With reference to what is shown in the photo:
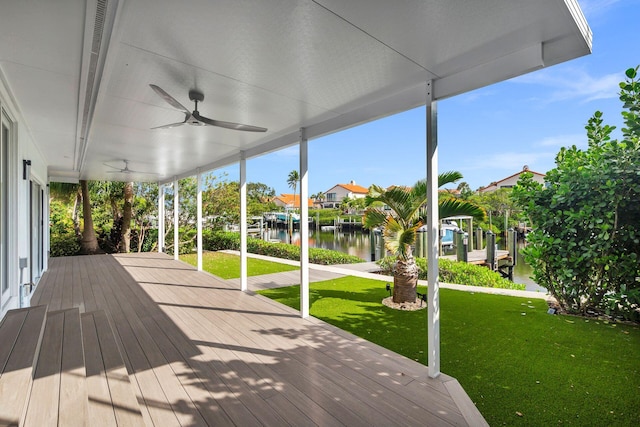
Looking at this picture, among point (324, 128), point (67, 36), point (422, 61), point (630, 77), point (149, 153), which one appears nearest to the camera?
point (67, 36)

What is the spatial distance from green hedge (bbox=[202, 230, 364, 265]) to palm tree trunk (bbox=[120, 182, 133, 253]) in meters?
2.57

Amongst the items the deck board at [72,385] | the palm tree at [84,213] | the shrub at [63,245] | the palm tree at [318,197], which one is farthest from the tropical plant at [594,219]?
the palm tree at [318,197]

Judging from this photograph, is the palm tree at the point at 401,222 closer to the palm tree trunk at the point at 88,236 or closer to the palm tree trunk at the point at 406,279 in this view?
the palm tree trunk at the point at 406,279

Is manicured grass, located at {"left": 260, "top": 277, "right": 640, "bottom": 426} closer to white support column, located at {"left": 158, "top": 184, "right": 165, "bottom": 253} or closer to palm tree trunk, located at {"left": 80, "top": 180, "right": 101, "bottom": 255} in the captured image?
white support column, located at {"left": 158, "top": 184, "right": 165, "bottom": 253}

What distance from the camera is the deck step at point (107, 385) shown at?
1799 millimetres

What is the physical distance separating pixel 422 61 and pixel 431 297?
183 cm

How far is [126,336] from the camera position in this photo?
3387 mm

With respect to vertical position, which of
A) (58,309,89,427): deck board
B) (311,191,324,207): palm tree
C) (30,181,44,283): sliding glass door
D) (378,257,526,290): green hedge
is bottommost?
(378,257,526,290): green hedge

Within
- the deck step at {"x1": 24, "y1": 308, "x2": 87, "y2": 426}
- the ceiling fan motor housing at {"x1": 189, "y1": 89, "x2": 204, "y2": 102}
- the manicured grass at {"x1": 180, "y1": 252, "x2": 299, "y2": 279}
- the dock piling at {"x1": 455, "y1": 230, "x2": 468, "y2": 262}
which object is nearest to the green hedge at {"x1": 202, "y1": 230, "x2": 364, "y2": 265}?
the manicured grass at {"x1": 180, "y1": 252, "x2": 299, "y2": 279}

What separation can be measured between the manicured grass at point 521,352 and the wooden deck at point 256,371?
13.1 inches

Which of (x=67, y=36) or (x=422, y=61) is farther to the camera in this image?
(x=422, y=61)

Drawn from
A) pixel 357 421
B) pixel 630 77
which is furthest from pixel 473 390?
pixel 630 77

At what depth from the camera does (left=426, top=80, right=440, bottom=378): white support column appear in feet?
8.45

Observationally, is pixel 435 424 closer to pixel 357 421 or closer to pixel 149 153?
pixel 357 421
